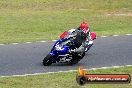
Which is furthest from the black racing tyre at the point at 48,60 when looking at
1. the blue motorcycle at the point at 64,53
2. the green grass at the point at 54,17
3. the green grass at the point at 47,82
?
the green grass at the point at 54,17

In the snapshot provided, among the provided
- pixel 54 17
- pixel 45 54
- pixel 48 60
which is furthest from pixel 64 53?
pixel 54 17

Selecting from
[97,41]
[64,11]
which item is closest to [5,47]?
[97,41]

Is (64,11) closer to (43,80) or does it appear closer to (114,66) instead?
(114,66)

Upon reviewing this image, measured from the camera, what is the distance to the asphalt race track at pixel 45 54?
45.6ft

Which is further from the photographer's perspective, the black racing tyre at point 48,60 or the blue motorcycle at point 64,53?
the black racing tyre at point 48,60

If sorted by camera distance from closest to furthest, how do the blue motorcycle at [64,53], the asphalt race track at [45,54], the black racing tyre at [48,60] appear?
the asphalt race track at [45,54] → the blue motorcycle at [64,53] → the black racing tyre at [48,60]

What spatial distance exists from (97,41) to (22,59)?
14.2 feet

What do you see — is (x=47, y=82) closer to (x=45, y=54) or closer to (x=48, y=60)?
(x=48, y=60)

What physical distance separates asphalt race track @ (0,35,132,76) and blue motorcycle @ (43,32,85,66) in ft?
0.57

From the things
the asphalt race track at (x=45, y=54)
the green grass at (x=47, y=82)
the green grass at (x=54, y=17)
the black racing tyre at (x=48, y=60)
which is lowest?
the green grass at (x=54, y=17)

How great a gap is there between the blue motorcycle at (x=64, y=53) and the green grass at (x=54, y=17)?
5.03 metres

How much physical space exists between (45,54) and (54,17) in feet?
38.4

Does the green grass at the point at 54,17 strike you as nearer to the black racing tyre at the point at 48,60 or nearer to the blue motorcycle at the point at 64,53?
the black racing tyre at the point at 48,60

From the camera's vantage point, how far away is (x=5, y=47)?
17.5 metres
